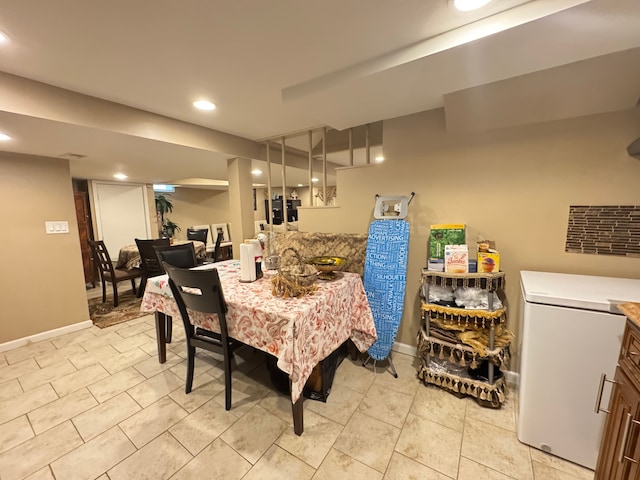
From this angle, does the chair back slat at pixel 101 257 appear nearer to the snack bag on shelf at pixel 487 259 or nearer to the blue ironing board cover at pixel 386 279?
the blue ironing board cover at pixel 386 279

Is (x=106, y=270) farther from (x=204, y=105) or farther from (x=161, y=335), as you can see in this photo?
(x=204, y=105)

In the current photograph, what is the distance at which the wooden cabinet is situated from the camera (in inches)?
31.6

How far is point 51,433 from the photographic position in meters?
1.59

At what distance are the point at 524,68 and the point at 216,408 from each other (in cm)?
276

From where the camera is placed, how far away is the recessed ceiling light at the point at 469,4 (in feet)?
3.40

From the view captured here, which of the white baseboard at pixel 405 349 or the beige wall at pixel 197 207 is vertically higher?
the beige wall at pixel 197 207

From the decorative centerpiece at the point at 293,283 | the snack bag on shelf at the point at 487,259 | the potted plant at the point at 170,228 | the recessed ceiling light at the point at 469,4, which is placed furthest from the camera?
the potted plant at the point at 170,228

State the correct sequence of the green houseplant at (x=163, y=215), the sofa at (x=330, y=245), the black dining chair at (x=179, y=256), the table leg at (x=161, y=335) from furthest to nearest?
the green houseplant at (x=163, y=215), the black dining chair at (x=179, y=256), the sofa at (x=330, y=245), the table leg at (x=161, y=335)

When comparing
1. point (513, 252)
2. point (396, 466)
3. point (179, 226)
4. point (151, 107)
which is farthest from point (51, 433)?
point (179, 226)

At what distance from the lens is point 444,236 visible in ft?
6.40

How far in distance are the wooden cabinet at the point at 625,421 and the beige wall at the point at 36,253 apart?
4450 mm

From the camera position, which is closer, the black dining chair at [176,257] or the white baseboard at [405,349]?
the white baseboard at [405,349]

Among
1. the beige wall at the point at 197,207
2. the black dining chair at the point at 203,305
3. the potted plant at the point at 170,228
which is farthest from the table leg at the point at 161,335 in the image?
the beige wall at the point at 197,207

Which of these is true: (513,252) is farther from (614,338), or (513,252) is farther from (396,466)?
(396,466)
